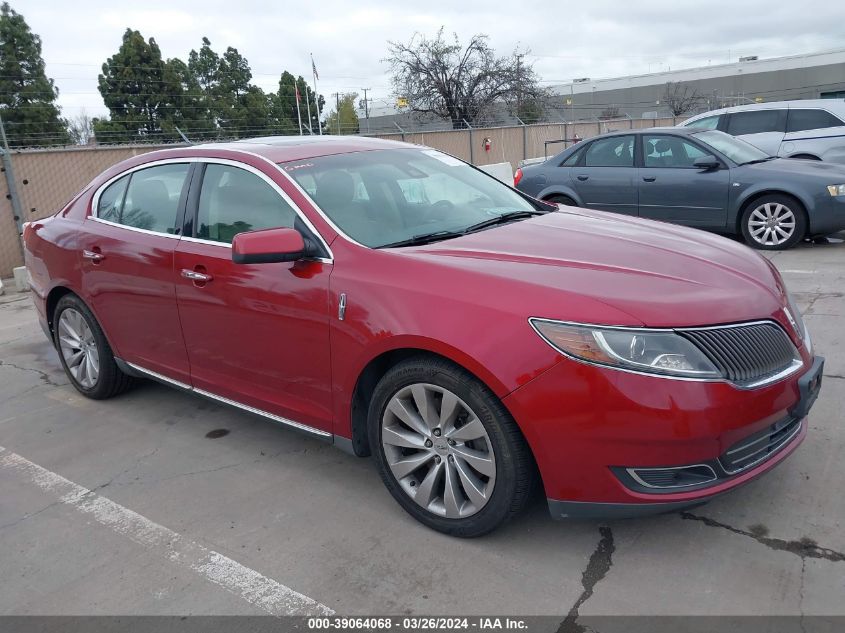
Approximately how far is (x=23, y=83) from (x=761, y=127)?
28.4 m

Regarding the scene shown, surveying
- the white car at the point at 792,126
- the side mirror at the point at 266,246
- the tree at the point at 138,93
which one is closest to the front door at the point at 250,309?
the side mirror at the point at 266,246

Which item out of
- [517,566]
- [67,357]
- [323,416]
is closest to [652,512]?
[517,566]

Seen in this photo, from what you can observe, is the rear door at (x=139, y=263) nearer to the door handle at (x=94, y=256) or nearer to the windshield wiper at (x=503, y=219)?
the door handle at (x=94, y=256)

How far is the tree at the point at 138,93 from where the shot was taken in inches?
1129

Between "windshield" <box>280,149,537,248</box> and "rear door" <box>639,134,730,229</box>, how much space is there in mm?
5229

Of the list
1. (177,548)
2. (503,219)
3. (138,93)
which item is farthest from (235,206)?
(138,93)

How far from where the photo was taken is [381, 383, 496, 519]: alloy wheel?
9.29 ft

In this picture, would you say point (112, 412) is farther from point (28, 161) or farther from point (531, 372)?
point (28, 161)

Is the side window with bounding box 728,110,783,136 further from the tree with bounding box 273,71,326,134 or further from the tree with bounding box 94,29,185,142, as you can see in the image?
the tree with bounding box 273,71,326,134

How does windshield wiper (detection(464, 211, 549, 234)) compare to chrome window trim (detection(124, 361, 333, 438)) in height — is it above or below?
above

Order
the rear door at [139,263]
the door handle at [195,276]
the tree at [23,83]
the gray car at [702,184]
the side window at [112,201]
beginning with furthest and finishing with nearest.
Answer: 1. the tree at [23,83]
2. the gray car at [702,184]
3. the side window at [112,201]
4. the rear door at [139,263]
5. the door handle at [195,276]

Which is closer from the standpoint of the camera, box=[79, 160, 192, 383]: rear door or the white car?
box=[79, 160, 192, 383]: rear door

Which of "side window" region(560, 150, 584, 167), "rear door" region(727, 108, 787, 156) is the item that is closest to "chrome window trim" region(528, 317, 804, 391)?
"side window" region(560, 150, 584, 167)

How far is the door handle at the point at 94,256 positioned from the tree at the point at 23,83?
26465mm
